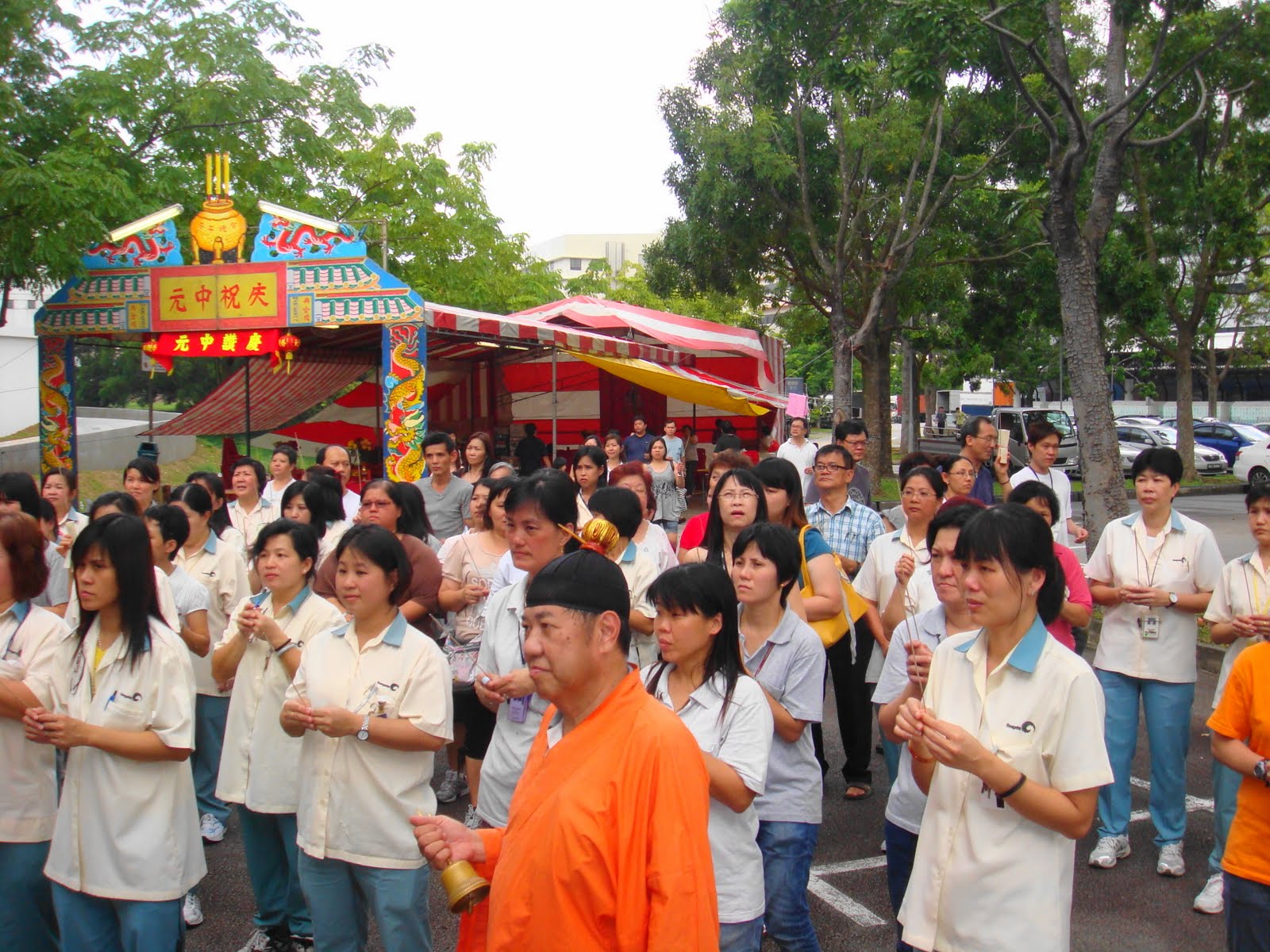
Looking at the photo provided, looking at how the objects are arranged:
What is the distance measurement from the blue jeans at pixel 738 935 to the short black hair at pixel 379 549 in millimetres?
1418

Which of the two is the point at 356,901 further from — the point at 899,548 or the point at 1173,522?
the point at 1173,522

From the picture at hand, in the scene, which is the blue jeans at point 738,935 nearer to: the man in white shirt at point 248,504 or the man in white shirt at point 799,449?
the man in white shirt at point 248,504

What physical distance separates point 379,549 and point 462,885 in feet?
4.77

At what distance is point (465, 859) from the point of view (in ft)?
7.30

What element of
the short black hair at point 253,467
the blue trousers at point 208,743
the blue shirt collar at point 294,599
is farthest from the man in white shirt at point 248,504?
the blue shirt collar at point 294,599

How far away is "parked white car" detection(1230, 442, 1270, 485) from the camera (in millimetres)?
25766

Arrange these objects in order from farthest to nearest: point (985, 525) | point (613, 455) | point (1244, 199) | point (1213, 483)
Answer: point (1213, 483) < point (1244, 199) < point (613, 455) < point (985, 525)

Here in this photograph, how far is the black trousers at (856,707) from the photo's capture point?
19.1 feet

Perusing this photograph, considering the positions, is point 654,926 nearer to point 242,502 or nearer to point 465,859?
point 465,859

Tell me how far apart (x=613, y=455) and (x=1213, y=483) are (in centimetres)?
1889

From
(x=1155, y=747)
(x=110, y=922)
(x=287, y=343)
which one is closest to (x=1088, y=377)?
(x=1155, y=747)

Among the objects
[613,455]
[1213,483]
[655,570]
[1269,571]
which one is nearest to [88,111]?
[613,455]

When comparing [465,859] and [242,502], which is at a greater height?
[242,502]

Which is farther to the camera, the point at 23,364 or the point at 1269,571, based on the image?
the point at 23,364
